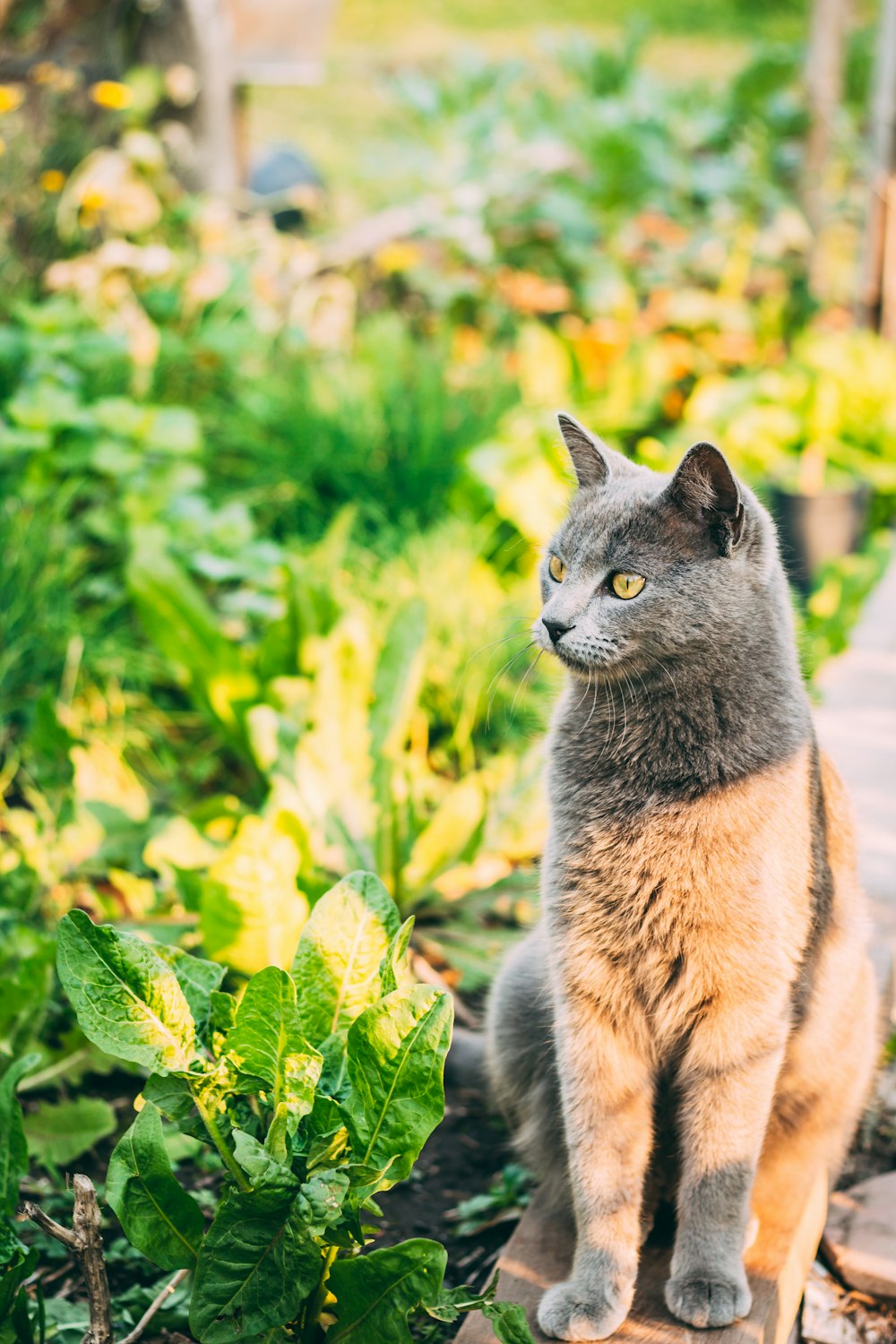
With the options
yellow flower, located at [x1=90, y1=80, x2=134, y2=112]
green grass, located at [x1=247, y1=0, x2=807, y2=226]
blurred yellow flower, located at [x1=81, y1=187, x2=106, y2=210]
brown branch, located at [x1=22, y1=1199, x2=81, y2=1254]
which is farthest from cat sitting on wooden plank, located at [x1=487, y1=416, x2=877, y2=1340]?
green grass, located at [x1=247, y1=0, x2=807, y2=226]

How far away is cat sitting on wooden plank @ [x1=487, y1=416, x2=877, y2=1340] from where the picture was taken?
1.41 meters

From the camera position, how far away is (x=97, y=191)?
388cm

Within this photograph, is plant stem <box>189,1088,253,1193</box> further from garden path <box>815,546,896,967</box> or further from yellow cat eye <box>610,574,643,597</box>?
garden path <box>815,546,896,967</box>

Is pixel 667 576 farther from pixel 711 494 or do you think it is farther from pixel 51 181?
pixel 51 181

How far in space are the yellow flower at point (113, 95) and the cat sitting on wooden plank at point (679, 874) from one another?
3.15m

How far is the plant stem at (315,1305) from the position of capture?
1361mm

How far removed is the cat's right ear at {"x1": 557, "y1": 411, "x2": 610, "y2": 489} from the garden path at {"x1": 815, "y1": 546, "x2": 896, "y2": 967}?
0.81 meters

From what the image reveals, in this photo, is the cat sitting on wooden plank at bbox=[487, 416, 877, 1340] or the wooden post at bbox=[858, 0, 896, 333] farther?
the wooden post at bbox=[858, 0, 896, 333]

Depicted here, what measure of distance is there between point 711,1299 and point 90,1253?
2.43 feet

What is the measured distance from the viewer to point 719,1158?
1422mm

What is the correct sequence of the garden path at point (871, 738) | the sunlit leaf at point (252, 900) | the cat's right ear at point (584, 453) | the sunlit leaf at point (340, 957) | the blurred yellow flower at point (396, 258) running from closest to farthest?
the sunlit leaf at point (340, 957) < the cat's right ear at point (584, 453) < the sunlit leaf at point (252, 900) < the garden path at point (871, 738) < the blurred yellow flower at point (396, 258)

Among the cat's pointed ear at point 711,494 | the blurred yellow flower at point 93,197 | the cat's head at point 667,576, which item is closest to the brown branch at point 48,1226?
the cat's head at point 667,576

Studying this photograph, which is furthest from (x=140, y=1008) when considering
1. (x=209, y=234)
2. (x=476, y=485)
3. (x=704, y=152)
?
(x=704, y=152)

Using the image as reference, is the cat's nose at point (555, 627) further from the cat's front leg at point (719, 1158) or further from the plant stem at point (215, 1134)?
the plant stem at point (215, 1134)
